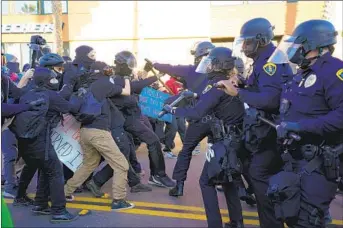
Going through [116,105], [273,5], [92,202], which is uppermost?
[273,5]

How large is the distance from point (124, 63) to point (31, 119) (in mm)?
1657

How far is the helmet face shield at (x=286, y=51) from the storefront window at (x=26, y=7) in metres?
19.7

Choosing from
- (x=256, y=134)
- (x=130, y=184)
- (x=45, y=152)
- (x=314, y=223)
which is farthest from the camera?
(x=130, y=184)

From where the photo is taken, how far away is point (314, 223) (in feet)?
9.04

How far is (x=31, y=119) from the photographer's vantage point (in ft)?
13.7

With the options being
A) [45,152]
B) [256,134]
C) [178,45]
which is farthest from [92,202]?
[178,45]

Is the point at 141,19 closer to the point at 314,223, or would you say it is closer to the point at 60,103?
the point at 60,103

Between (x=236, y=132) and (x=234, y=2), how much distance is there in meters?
15.7

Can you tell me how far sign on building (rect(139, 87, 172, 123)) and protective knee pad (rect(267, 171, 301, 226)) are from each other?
4.00 m

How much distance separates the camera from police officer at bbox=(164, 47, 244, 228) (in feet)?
12.7

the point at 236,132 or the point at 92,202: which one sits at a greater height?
the point at 236,132

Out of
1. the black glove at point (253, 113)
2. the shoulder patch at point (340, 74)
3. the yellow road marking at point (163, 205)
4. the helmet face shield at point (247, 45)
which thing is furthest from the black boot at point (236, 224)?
the shoulder patch at point (340, 74)

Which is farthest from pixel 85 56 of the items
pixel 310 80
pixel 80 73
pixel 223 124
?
pixel 310 80

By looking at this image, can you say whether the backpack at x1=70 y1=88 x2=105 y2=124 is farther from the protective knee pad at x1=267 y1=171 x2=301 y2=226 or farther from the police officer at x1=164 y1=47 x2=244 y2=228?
the protective knee pad at x1=267 y1=171 x2=301 y2=226
